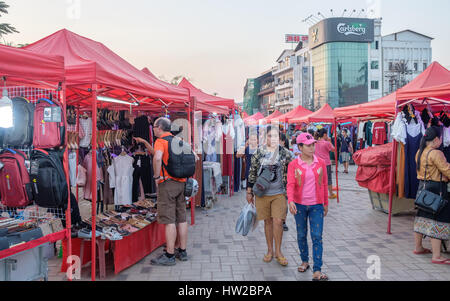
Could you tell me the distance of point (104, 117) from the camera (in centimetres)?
554

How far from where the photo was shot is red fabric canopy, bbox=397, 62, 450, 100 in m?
4.78

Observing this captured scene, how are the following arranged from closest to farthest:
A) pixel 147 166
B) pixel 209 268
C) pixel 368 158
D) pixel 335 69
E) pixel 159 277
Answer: pixel 159 277 → pixel 209 268 → pixel 147 166 → pixel 368 158 → pixel 335 69

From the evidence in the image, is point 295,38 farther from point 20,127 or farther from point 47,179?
point 47,179

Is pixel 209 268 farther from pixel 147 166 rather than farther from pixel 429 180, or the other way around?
pixel 429 180

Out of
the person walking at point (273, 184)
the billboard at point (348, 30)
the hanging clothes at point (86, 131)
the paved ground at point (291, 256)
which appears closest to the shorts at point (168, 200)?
the paved ground at point (291, 256)

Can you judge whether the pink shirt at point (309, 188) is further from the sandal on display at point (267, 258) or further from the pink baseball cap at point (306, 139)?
the sandal on display at point (267, 258)

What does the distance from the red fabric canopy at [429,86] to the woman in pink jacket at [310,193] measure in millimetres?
2374

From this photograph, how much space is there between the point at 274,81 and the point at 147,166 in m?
77.4

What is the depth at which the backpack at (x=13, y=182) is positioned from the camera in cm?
324

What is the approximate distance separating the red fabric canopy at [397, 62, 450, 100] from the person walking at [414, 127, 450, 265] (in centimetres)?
83

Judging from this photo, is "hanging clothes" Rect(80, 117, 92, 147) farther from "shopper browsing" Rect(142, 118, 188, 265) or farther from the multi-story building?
the multi-story building

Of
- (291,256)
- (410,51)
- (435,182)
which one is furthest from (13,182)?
(410,51)
